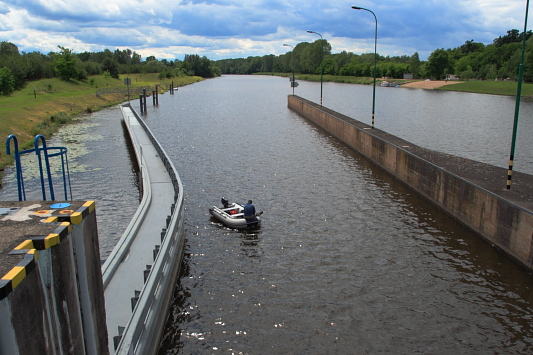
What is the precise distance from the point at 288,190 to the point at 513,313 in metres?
12.8

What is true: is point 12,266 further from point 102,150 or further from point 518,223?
point 102,150

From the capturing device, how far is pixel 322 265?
14586mm

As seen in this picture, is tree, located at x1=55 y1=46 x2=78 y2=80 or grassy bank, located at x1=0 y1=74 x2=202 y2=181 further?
tree, located at x1=55 y1=46 x2=78 y2=80

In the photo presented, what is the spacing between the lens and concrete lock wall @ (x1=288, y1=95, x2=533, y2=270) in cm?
1443

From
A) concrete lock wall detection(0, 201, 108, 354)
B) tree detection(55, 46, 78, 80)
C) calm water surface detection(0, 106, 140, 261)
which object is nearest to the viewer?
concrete lock wall detection(0, 201, 108, 354)

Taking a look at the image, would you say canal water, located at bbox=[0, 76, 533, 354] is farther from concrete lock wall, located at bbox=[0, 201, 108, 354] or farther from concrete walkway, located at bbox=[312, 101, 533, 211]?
concrete lock wall, located at bbox=[0, 201, 108, 354]

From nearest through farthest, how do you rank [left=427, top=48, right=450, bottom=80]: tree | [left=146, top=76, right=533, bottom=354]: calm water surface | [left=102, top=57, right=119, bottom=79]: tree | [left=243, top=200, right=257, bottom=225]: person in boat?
[left=146, top=76, right=533, bottom=354]: calm water surface < [left=243, top=200, right=257, bottom=225]: person in boat < [left=102, top=57, right=119, bottom=79]: tree < [left=427, top=48, right=450, bottom=80]: tree

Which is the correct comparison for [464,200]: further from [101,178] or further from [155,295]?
[101,178]

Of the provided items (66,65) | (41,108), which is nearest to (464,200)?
(41,108)

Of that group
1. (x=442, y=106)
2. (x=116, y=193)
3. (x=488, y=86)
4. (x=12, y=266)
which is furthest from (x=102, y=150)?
(x=488, y=86)

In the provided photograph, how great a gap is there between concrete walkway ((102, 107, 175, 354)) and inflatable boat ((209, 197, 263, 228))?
1957 mm

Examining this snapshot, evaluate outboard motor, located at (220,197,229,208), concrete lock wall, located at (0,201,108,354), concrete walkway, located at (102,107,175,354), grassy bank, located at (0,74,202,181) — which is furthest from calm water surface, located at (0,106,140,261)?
concrete lock wall, located at (0,201,108,354)

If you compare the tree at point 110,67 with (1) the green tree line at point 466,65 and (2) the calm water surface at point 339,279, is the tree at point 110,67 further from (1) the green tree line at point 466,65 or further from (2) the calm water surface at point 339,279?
(2) the calm water surface at point 339,279

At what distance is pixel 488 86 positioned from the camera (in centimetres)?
9888
